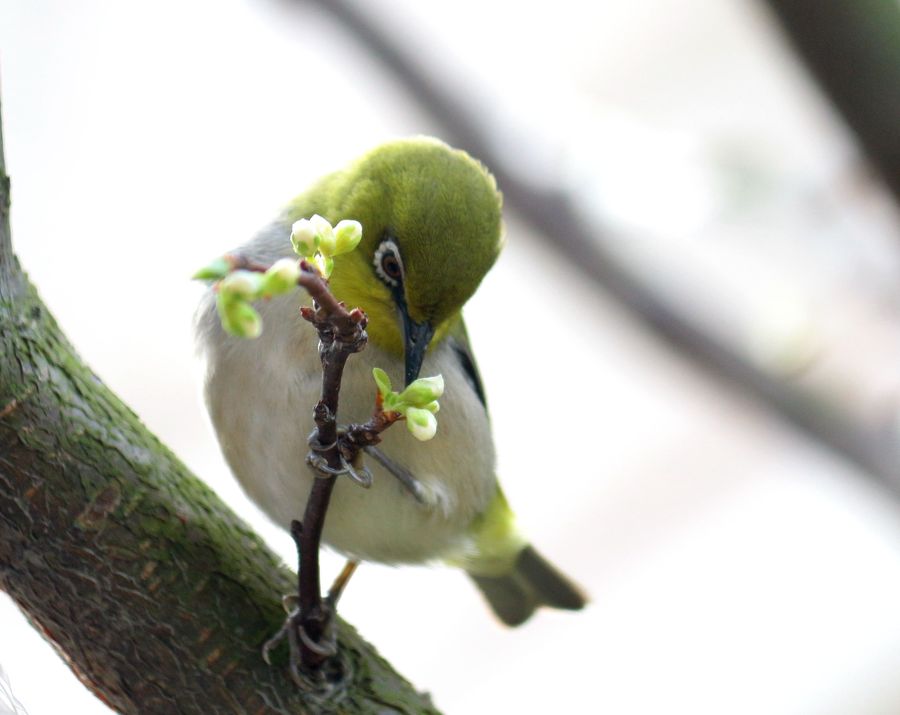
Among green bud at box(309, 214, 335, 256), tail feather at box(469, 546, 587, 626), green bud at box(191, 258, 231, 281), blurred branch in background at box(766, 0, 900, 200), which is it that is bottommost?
green bud at box(191, 258, 231, 281)

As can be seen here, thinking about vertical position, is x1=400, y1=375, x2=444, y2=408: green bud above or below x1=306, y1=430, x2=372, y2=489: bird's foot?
above

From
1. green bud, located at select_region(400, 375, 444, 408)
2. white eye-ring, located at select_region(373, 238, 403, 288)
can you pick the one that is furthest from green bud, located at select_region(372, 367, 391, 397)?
white eye-ring, located at select_region(373, 238, 403, 288)

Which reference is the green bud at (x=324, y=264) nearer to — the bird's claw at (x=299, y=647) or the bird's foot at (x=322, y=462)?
the bird's foot at (x=322, y=462)

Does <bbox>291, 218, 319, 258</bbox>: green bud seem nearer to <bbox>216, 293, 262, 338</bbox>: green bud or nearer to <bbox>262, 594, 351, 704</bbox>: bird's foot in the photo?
<bbox>216, 293, 262, 338</bbox>: green bud

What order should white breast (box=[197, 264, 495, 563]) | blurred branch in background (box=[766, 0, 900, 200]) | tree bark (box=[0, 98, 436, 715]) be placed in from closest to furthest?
blurred branch in background (box=[766, 0, 900, 200]) < tree bark (box=[0, 98, 436, 715]) < white breast (box=[197, 264, 495, 563])

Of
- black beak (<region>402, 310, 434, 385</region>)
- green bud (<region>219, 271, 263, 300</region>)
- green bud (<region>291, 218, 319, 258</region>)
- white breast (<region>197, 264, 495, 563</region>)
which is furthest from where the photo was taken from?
white breast (<region>197, 264, 495, 563</region>)

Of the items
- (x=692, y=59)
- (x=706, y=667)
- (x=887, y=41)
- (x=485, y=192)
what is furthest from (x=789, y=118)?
(x=887, y=41)
